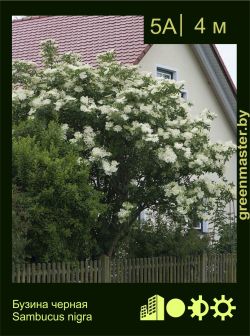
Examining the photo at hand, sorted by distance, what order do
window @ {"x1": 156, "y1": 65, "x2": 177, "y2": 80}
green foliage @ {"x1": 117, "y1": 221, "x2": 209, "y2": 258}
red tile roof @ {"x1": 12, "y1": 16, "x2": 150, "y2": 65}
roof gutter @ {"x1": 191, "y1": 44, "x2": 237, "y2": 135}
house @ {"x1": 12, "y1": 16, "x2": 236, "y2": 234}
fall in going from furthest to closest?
roof gutter @ {"x1": 191, "y1": 44, "x2": 237, "y2": 135} < window @ {"x1": 156, "y1": 65, "x2": 177, "y2": 80} < house @ {"x1": 12, "y1": 16, "x2": 236, "y2": 234} < red tile roof @ {"x1": 12, "y1": 16, "x2": 150, "y2": 65} < green foliage @ {"x1": 117, "y1": 221, "x2": 209, "y2": 258}

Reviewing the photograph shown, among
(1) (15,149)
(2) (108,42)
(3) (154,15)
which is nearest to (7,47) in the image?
(1) (15,149)

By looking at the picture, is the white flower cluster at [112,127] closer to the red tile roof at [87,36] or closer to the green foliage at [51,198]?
the green foliage at [51,198]

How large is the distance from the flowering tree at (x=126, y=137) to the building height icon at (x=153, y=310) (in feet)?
5.74

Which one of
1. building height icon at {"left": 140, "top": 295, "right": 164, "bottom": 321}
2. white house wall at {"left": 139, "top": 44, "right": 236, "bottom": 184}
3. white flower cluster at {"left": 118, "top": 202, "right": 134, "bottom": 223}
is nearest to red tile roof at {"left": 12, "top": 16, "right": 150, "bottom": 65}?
white house wall at {"left": 139, "top": 44, "right": 236, "bottom": 184}

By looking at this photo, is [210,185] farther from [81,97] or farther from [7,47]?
[7,47]

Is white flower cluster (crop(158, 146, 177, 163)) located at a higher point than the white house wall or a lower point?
lower

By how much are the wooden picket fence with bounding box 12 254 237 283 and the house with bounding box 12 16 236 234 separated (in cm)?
535

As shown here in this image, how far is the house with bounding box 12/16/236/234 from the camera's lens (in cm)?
1712

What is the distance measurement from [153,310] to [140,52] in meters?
8.67

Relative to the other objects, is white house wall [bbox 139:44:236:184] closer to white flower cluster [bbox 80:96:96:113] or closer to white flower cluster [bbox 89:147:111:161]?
white flower cluster [bbox 80:96:96:113]

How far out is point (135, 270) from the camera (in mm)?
10906

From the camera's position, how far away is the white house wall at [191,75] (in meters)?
17.7

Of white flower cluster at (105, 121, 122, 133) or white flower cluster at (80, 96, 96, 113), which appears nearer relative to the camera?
white flower cluster at (105, 121, 122, 133)

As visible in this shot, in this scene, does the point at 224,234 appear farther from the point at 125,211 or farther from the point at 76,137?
the point at 76,137
